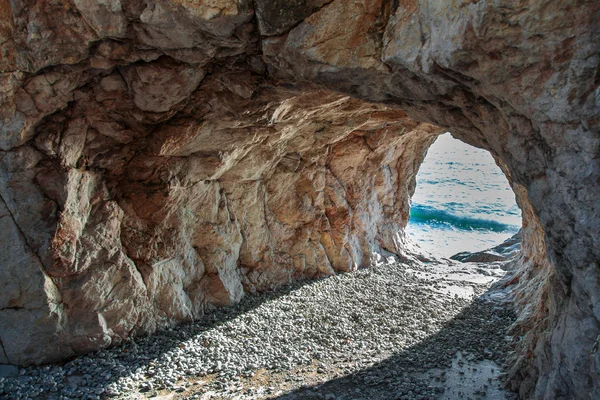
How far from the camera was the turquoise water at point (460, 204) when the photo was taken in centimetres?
2846

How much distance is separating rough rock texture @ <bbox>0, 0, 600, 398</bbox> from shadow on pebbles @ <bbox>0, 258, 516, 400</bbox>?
0.80 meters

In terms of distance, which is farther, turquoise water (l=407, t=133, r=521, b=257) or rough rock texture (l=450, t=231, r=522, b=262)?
turquoise water (l=407, t=133, r=521, b=257)

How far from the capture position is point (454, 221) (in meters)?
30.7

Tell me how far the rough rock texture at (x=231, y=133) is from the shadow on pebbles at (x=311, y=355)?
0.80 m

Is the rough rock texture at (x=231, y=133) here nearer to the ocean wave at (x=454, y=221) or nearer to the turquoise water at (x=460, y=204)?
the turquoise water at (x=460, y=204)

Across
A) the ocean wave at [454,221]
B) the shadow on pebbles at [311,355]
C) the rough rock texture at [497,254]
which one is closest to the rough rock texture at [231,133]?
the shadow on pebbles at [311,355]

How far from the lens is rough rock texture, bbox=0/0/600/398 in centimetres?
535

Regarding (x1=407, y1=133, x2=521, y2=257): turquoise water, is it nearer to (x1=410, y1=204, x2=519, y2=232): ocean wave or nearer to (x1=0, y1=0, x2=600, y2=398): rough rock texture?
(x1=410, y1=204, x2=519, y2=232): ocean wave

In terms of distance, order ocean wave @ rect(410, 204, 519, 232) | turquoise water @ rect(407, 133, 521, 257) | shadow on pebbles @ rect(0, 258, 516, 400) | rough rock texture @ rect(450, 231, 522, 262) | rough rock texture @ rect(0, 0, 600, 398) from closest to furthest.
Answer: rough rock texture @ rect(0, 0, 600, 398) → shadow on pebbles @ rect(0, 258, 516, 400) → rough rock texture @ rect(450, 231, 522, 262) → turquoise water @ rect(407, 133, 521, 257) → ocean wave @ rect(410, 204, 519, 232)

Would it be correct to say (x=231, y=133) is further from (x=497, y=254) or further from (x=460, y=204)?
(x=460, y=204)

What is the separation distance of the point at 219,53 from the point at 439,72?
13.8 ft

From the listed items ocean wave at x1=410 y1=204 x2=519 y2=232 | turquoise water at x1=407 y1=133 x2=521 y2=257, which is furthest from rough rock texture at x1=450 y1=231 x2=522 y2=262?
ocean wave at x1=410 y1=204 x2=519 y2=232

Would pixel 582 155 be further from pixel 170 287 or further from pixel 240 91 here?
pixel 170 287

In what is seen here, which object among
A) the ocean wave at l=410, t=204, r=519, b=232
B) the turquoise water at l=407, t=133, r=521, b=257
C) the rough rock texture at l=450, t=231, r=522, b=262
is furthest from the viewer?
the ocean wave at l=410, t=204, r=519, b=232
